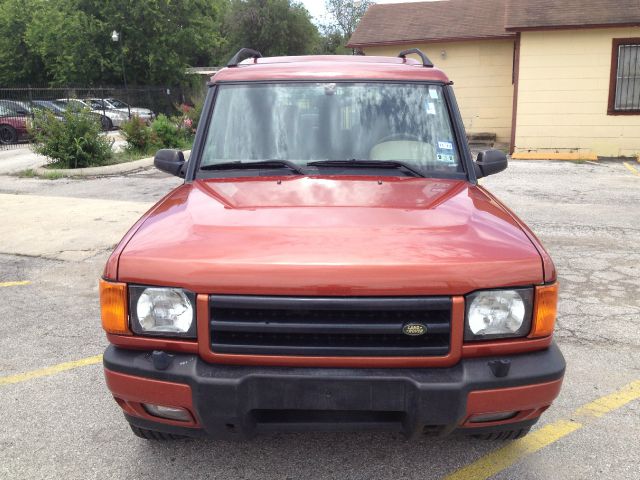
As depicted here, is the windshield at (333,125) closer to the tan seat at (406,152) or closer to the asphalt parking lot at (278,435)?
the tan seat at (406,152)

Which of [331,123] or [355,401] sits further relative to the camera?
[331,123]

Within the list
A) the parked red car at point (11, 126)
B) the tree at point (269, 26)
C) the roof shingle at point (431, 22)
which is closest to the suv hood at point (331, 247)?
the roof shingle at point (431, 22)

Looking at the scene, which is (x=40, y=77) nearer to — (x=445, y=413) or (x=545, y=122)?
(x=545, y=122)

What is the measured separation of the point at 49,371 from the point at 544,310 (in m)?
3.20

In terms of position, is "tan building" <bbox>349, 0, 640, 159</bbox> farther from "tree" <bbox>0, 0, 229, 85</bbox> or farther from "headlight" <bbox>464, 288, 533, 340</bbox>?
"tree" <bbox>0, 0, 229, 85</bbox>

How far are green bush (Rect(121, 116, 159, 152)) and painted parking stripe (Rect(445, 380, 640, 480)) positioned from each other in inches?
614

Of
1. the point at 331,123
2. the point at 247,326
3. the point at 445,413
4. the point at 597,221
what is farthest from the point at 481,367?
the point at 597,221

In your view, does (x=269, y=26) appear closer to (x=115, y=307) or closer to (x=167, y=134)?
(x=167, y=134)

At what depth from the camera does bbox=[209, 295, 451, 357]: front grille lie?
229 centimetres

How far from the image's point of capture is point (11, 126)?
2152cm

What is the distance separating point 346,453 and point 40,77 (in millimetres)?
46269

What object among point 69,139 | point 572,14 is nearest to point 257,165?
point 69,139

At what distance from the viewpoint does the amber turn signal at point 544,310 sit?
7.92 ft

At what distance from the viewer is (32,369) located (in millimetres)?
4121
